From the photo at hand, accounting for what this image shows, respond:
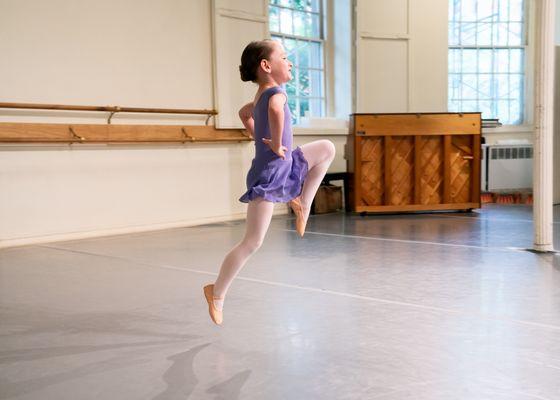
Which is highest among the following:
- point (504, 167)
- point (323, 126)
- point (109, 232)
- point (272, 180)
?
point (323, 126)

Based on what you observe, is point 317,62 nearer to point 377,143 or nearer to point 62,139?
point 377,143

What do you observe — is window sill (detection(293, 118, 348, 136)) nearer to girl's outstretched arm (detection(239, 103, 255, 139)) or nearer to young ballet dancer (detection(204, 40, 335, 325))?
girl's outstretched arm (detection(239, 103, 255, 139))

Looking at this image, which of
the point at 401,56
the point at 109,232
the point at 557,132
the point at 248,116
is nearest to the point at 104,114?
the point at 109,232

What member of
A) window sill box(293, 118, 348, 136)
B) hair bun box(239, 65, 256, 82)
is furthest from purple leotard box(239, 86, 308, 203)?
window sill box(293, 118, 348, 136)

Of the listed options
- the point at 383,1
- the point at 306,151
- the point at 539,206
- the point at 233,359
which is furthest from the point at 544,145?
the point at 383,1

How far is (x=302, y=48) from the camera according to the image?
8.94 m

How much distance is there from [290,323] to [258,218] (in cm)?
66

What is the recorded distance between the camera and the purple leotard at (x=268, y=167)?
2584 mm

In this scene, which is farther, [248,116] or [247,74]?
[248,116]

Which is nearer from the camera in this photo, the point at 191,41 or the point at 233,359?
the point at 233,359

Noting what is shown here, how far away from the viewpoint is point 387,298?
3473 mm

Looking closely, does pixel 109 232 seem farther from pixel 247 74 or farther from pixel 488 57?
pixel 488 57

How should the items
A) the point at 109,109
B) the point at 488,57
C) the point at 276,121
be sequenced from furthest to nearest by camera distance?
the point at 488,57, the point at 109,109, the point at 276,121

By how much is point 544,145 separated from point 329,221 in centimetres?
289
